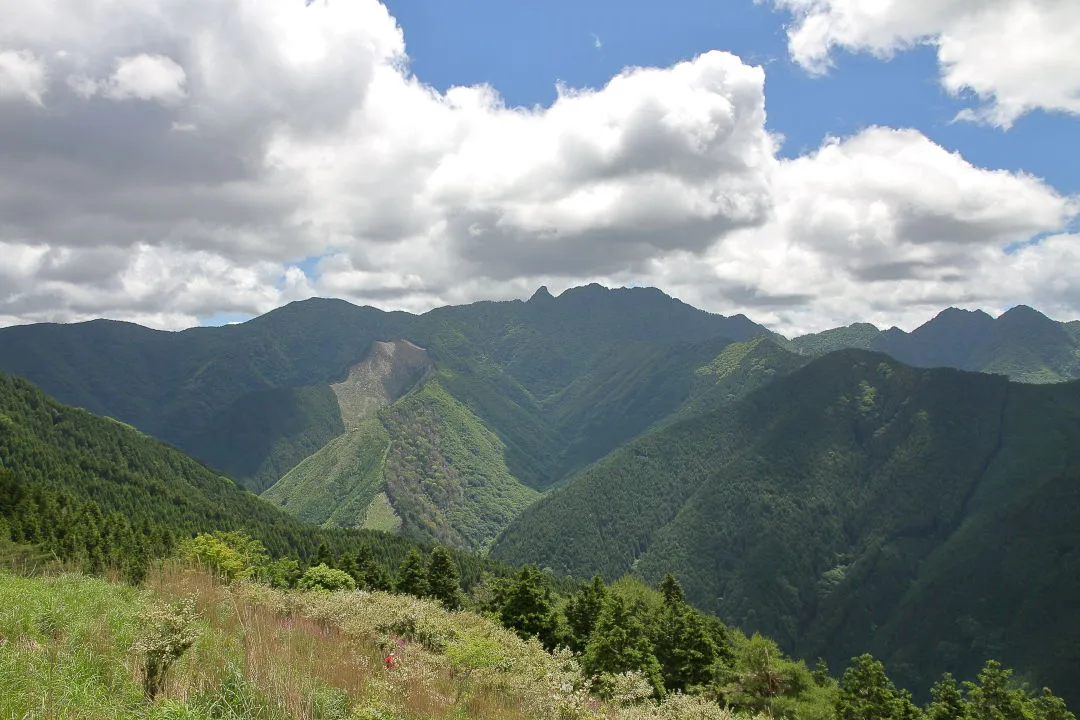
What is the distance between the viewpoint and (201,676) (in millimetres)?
9711

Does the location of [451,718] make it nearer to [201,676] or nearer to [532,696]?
[532,696]

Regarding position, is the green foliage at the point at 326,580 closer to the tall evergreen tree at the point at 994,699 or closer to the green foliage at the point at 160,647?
the green foliage at the point at 160,647

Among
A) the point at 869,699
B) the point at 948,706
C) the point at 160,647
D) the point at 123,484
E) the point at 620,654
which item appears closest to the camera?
the point at 160,647

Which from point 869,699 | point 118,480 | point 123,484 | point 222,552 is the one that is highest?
point 222,552

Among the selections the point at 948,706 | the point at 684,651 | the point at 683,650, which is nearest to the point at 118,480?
the point at 683,650

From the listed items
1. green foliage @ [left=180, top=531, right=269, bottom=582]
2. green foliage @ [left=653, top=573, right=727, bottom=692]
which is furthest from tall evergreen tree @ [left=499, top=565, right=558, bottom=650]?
green foliage @ [left=180, top=531, right=269, bottom=582]

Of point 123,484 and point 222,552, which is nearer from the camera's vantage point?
point 222,552

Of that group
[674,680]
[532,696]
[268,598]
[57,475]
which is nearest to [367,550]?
[674,680]

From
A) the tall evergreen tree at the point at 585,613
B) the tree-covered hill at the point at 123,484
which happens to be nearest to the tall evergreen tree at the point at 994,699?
the tall evergreen tree at the point at 585,613

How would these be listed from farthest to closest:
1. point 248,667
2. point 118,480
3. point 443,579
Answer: point 118,480 < point 443,579 < point 248,667

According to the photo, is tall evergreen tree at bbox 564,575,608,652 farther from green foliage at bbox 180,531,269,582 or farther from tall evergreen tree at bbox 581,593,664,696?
green foliage at bbox 180,531,269,582

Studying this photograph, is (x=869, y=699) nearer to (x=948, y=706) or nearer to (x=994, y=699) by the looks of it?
(x=948, y=706)

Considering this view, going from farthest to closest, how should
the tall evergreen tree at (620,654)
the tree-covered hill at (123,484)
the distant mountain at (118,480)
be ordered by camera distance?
the distant mountain at (118,480) → the tree-covered hill at (123,484) → the tall evergreen tree at (620,654)

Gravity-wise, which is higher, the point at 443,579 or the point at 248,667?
the point at 248,667
